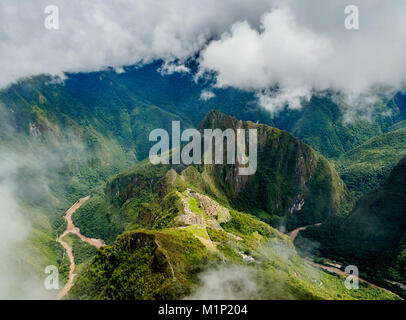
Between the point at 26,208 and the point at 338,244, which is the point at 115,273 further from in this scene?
the point at 26,208

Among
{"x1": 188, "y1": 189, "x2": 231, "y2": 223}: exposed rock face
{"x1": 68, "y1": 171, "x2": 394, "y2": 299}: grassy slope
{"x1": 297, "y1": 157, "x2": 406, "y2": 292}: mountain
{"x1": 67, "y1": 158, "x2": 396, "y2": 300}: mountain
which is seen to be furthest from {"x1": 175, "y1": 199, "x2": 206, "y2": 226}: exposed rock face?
{"x1": 297, "y1": 157, "x2": 406, "y2": 292}: mountain

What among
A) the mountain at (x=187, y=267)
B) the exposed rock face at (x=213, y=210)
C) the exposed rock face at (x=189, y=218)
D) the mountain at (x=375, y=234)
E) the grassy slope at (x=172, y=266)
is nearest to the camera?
the mountain at (x=187, y=267)

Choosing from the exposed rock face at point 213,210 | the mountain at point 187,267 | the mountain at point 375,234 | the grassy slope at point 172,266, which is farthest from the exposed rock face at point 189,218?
the mountain at point 375,234

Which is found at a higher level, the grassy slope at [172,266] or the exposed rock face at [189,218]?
the exposed rock face at [189,218]

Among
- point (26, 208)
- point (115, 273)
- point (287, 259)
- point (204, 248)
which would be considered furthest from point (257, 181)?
point (26, 208)

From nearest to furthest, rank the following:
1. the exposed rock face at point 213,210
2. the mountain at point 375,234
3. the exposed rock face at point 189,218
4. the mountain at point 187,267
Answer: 1. the mountain at point 187,267
2. the exposed rock face at point 189,218
3. the exposed rock face at point 213,210
4. the mountain at point 375,234

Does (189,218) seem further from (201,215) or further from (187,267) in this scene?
(187,267)

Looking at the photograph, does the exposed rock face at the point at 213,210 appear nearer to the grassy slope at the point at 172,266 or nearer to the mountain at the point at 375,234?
the grassy slope at the point at 172,266

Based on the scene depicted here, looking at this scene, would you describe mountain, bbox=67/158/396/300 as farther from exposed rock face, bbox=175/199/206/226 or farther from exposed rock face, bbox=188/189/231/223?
exposed rock face, bbox=188/189/231/223
